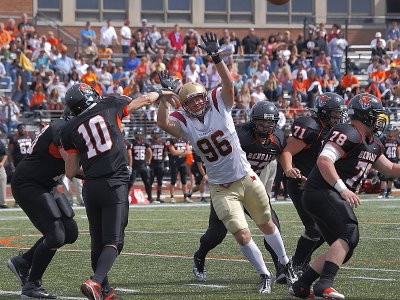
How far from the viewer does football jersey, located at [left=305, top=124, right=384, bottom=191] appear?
22.8ft

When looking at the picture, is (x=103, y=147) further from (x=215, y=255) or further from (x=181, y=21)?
(x=181, y=21)

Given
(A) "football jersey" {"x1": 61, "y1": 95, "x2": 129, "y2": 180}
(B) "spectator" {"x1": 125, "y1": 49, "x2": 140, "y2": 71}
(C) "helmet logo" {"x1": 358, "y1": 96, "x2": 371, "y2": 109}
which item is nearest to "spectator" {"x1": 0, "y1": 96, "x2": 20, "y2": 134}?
(B) "spectator" {"x1": 125, "y1": 49, "x2": 140, "y2": 71}

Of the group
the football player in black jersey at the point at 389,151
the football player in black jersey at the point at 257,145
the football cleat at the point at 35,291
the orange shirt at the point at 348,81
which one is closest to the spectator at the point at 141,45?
the orange shirt at the point at 348,81

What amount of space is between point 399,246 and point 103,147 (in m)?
4.99

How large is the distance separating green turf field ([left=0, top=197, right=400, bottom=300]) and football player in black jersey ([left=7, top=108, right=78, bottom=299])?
0.23m

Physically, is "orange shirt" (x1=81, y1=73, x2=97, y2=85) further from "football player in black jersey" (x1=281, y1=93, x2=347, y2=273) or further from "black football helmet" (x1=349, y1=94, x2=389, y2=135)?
"black football helmet" (x1=349, y1=94, x2=389, y2=135)

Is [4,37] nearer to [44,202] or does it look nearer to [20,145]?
[20,145]

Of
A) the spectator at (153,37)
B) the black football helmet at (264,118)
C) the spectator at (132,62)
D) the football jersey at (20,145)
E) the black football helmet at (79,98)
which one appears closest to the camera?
the black football helmet at (79,98)

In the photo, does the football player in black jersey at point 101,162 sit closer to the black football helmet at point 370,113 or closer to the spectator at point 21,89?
the black football helmet at point 370,113

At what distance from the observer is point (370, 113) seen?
7066 millimetres

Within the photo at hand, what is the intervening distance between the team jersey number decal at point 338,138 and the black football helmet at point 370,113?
26 centimetres

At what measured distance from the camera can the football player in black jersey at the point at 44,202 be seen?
7.56 meters

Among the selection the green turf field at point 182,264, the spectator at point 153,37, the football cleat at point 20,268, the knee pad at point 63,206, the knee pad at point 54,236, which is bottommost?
the green turf field at point 182,264

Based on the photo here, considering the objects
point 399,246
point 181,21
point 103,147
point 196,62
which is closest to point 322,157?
point 103,147
